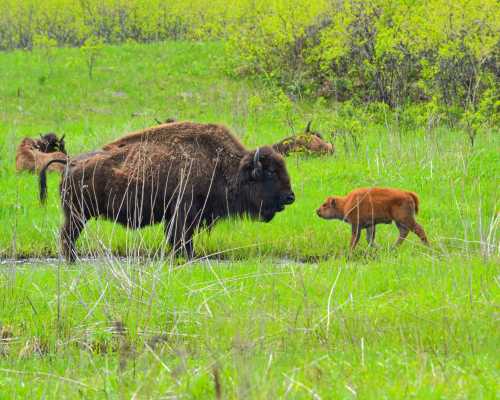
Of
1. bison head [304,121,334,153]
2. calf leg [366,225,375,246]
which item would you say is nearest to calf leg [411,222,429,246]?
calf leg [366,225,375,246]

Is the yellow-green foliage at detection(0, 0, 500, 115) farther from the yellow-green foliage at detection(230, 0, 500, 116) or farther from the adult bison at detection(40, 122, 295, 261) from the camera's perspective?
the adult bison at detection(40, 122, 295, 261)

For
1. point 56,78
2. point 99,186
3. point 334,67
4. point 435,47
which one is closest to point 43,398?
point 99,186

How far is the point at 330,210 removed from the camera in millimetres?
10375

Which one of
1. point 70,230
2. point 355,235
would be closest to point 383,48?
point 355,235

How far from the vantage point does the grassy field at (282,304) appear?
4652 millimetres

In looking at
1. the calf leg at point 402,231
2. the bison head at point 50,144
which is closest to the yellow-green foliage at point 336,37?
the bison head at point 50,144

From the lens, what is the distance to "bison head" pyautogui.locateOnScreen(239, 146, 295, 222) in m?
10.0

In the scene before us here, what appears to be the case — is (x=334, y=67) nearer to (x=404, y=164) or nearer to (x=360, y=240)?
(x=404, y=164)

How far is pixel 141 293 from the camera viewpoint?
6625 millimetres

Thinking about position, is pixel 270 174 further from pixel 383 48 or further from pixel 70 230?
pixel 383 48

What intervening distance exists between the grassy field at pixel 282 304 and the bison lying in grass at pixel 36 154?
24 cm

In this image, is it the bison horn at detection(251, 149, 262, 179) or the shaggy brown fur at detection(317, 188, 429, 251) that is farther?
the bison horn at detection(251, 149, 262, 179)

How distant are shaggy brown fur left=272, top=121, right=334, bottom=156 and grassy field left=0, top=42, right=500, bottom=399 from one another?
49 cm

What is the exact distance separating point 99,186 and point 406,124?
8890 mm
